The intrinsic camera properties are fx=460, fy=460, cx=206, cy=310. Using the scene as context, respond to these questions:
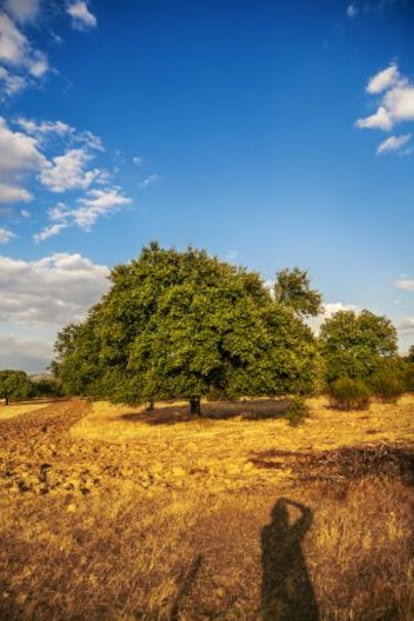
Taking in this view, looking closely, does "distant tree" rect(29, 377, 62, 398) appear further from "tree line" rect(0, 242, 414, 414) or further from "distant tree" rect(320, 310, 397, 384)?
"tree line" rect(0, 242, 414, 414)

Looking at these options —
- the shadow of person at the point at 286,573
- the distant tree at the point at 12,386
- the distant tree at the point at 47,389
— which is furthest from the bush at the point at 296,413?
the distant tree at the point at 47,389

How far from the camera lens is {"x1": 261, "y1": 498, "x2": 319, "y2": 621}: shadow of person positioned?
5262 mm

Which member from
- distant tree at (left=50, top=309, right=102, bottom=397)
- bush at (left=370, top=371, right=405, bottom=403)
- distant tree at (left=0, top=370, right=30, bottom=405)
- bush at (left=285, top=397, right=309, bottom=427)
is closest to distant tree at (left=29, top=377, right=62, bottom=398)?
distant tree at (left=0, top=370, right=30, bottom=405)

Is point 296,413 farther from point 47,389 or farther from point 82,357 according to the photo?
point 47,389

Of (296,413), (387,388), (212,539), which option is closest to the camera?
(212,539)

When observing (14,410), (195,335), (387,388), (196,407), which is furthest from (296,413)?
(14,410)

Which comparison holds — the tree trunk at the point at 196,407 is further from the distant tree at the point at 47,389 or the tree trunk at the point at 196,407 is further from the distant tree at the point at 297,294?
the distant tree at the point at 47,389

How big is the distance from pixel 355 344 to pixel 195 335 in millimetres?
34559

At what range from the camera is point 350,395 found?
37062 millimetres

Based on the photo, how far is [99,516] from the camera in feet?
28.4

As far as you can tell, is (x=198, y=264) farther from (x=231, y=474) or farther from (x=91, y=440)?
(x=231, y=474)

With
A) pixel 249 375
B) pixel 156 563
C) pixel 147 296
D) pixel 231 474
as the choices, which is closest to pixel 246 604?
pixel 156 563

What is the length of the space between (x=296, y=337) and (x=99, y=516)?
20.3 metres

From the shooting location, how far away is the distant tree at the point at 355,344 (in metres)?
50.0
